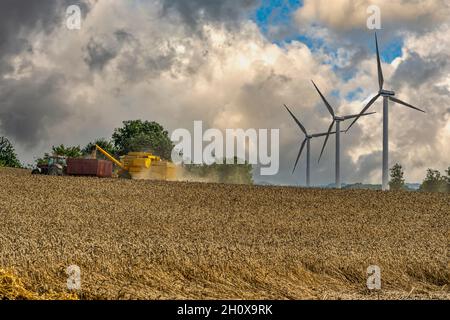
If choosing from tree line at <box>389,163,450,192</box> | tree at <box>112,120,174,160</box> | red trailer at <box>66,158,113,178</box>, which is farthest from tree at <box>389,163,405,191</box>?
red trailer at <box>66,158,113,178</box>

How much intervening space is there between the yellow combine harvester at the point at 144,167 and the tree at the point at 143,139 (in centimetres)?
5170

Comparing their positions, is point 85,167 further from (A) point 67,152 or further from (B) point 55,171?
(A) point 67,152

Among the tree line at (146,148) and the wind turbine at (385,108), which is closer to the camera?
the wind turbine at (385,108)

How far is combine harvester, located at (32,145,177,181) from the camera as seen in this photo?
54.8 metres

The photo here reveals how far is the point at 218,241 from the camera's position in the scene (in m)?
23.7

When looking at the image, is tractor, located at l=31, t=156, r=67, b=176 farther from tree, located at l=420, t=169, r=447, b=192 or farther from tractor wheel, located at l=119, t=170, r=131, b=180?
tree, located at l=420, t=169, r=447, b=192

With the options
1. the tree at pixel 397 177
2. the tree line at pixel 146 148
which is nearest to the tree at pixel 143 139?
the tree line at pixel 146 148

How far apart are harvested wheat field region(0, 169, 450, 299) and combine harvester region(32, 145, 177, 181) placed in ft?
25.7

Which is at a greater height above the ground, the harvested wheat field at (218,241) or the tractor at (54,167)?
the tractor at (54,167)

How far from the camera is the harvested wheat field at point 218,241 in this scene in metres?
15.6

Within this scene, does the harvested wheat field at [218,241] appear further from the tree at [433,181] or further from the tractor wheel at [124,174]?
the tree at [433,181]

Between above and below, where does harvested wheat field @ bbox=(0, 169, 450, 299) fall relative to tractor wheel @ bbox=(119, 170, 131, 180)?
below

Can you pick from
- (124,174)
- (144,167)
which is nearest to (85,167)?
(124,174)

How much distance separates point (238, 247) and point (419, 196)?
29676 millimetres
